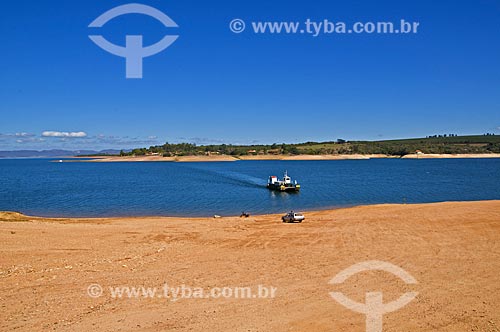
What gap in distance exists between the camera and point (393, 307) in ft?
33.8

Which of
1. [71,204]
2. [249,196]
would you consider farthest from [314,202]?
[71,204]

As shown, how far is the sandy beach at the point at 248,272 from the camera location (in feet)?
31.1

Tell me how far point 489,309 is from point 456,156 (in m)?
186

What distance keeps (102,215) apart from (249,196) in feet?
62.1

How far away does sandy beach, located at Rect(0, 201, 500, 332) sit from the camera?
31.1 feet

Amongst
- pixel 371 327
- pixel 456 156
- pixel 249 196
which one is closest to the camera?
pixel 371 327

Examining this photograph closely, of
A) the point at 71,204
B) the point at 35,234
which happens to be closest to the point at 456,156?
the point at 71,204

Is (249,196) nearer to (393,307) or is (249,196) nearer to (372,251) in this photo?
A: (372,251)

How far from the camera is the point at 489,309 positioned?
1011 cm

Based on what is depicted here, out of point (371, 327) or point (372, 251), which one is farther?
point (372, 251)

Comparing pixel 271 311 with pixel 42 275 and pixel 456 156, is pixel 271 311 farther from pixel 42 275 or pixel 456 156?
pixel 456 156

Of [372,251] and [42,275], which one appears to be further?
[372,251]

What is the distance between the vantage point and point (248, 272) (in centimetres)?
1349

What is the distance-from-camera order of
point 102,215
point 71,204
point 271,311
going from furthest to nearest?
point 71,204 → point 102,215 → point 271,311
